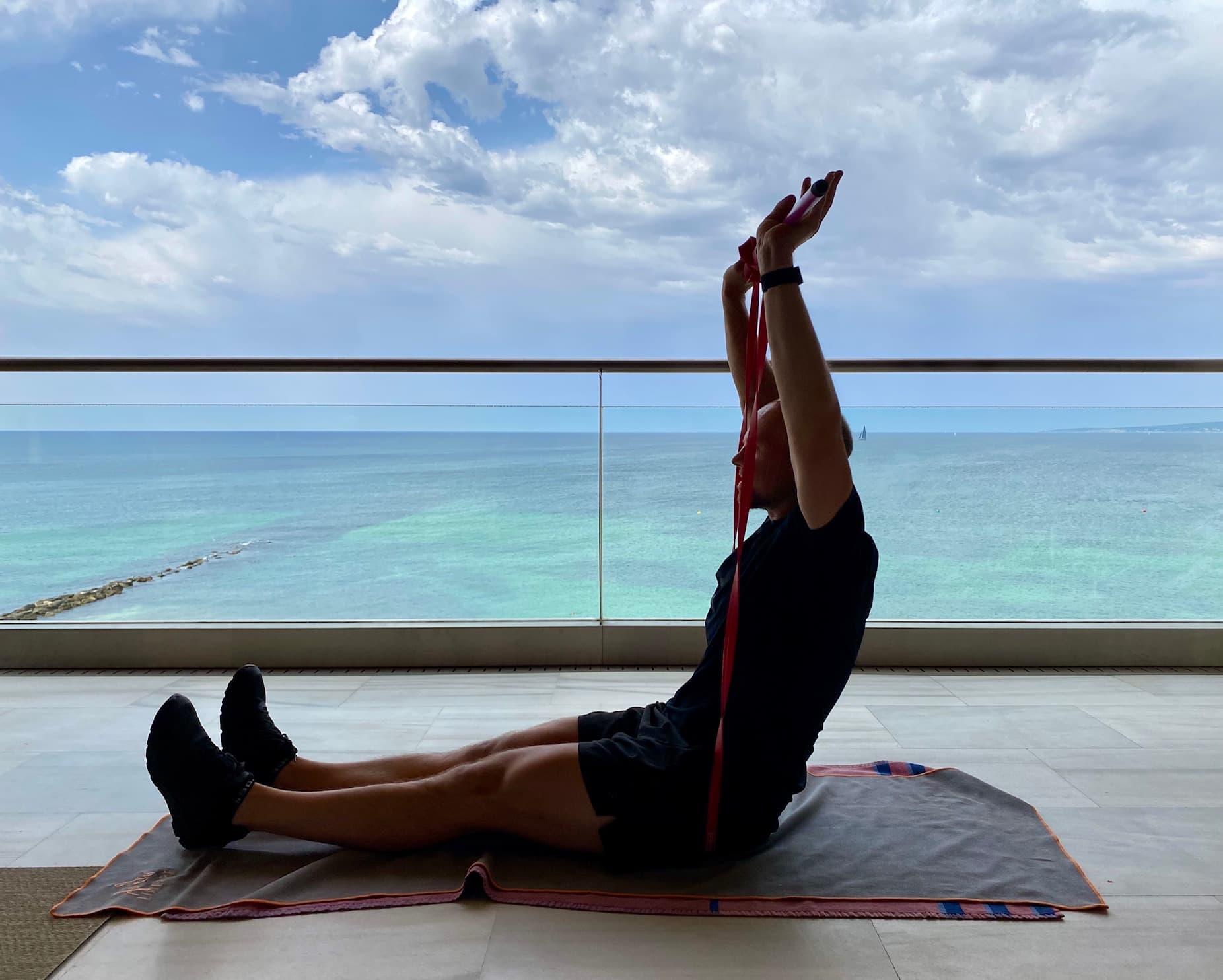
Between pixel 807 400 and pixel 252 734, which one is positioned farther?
pixel 252 734

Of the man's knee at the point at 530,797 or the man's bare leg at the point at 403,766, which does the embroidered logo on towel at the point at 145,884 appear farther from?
Result: the man's knee at the point at 530,797

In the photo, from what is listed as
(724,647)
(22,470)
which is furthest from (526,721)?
(22,470)

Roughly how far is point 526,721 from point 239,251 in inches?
1349

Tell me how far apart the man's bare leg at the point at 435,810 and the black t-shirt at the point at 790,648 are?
10.2 inches

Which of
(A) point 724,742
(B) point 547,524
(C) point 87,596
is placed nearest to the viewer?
(A) point 724,742

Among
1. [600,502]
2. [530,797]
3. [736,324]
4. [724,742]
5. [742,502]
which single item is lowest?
[530,797]

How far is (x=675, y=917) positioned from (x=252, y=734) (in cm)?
85

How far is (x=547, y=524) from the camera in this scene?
3.17 meters

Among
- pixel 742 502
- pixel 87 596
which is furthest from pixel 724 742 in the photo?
pixel 87 596

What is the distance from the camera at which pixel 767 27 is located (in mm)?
26688

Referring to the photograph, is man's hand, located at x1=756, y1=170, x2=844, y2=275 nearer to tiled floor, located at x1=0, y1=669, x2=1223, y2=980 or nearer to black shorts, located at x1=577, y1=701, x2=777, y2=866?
black shorts, located at x1=577, y1=701, x2=777, y2=866

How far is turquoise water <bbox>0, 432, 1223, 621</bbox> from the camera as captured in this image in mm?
3041

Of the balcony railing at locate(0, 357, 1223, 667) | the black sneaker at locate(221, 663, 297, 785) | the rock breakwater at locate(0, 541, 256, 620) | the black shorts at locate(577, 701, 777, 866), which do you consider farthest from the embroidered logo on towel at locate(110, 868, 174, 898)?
the rock breakwater at locate(0, 541, 256, 620)

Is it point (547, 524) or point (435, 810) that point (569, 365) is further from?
point (435, 810)
